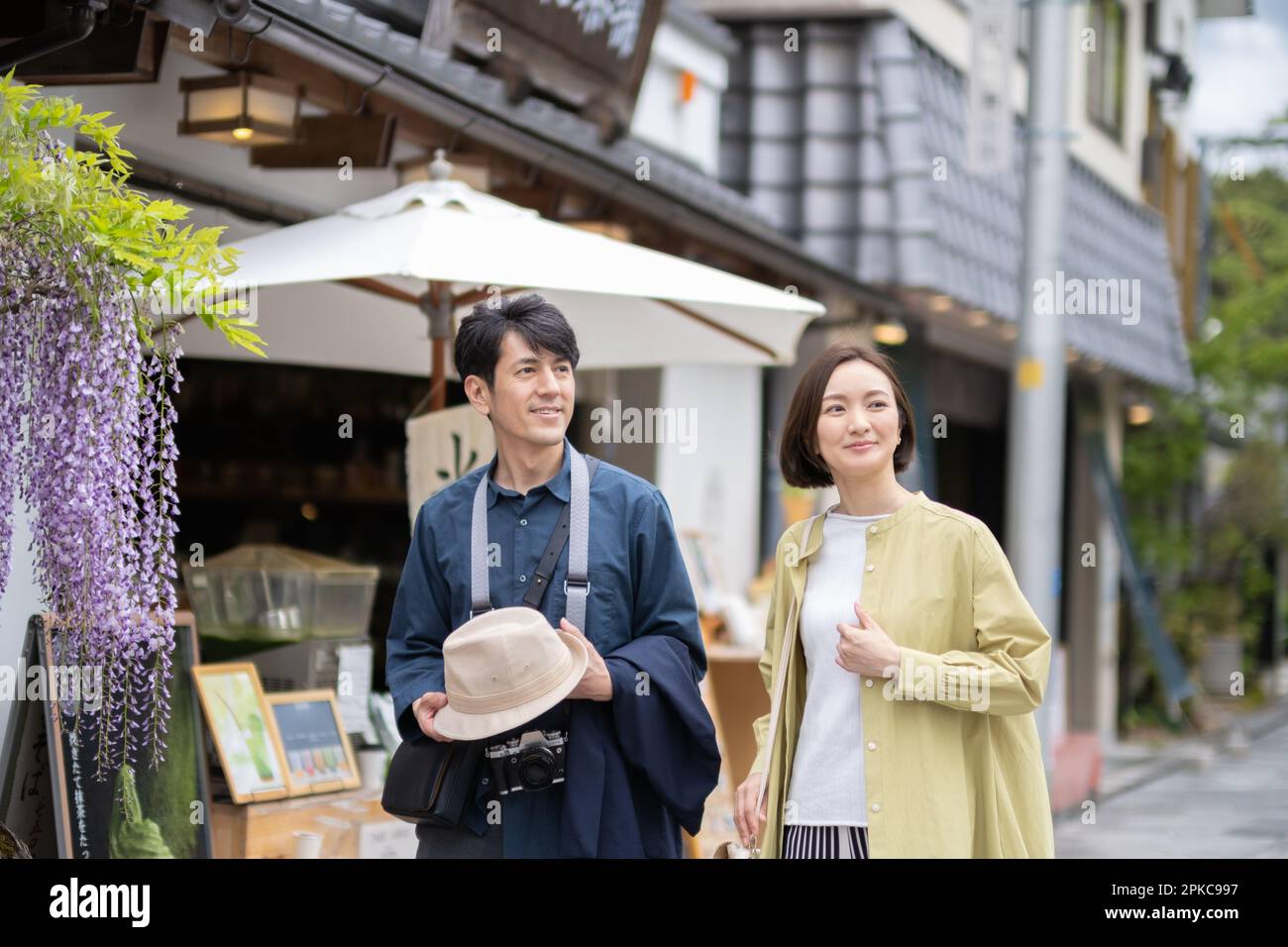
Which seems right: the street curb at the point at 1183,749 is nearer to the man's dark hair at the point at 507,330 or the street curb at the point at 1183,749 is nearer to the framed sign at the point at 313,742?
the framed sign at the point at 313,742

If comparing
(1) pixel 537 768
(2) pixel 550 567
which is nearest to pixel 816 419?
(2) pixel 550 567

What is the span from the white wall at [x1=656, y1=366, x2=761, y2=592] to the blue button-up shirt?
613 cm

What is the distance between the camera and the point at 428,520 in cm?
346

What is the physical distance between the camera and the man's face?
337 cm

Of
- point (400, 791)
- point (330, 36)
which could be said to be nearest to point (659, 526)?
point (400, 791)

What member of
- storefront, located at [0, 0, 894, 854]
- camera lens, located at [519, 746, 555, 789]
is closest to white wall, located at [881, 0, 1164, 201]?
storefront, located at [0, 0, 894, 854]

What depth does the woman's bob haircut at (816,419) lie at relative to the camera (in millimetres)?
3354

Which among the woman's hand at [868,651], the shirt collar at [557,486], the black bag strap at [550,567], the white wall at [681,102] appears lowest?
the woman's hand at [868,651]

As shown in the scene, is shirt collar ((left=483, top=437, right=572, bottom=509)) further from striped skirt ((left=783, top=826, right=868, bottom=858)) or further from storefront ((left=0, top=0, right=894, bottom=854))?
storefront ((left=0, top=0, right=894, bottom=854))

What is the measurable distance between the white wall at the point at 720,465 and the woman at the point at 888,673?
20.4 ft

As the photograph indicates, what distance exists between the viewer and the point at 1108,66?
54.2 ft

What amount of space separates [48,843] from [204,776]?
506 mm

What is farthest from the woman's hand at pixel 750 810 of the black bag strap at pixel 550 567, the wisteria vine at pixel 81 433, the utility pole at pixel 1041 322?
the utility pole at pixel 1041 322

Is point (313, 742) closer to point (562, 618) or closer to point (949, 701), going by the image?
point (562, 618)
